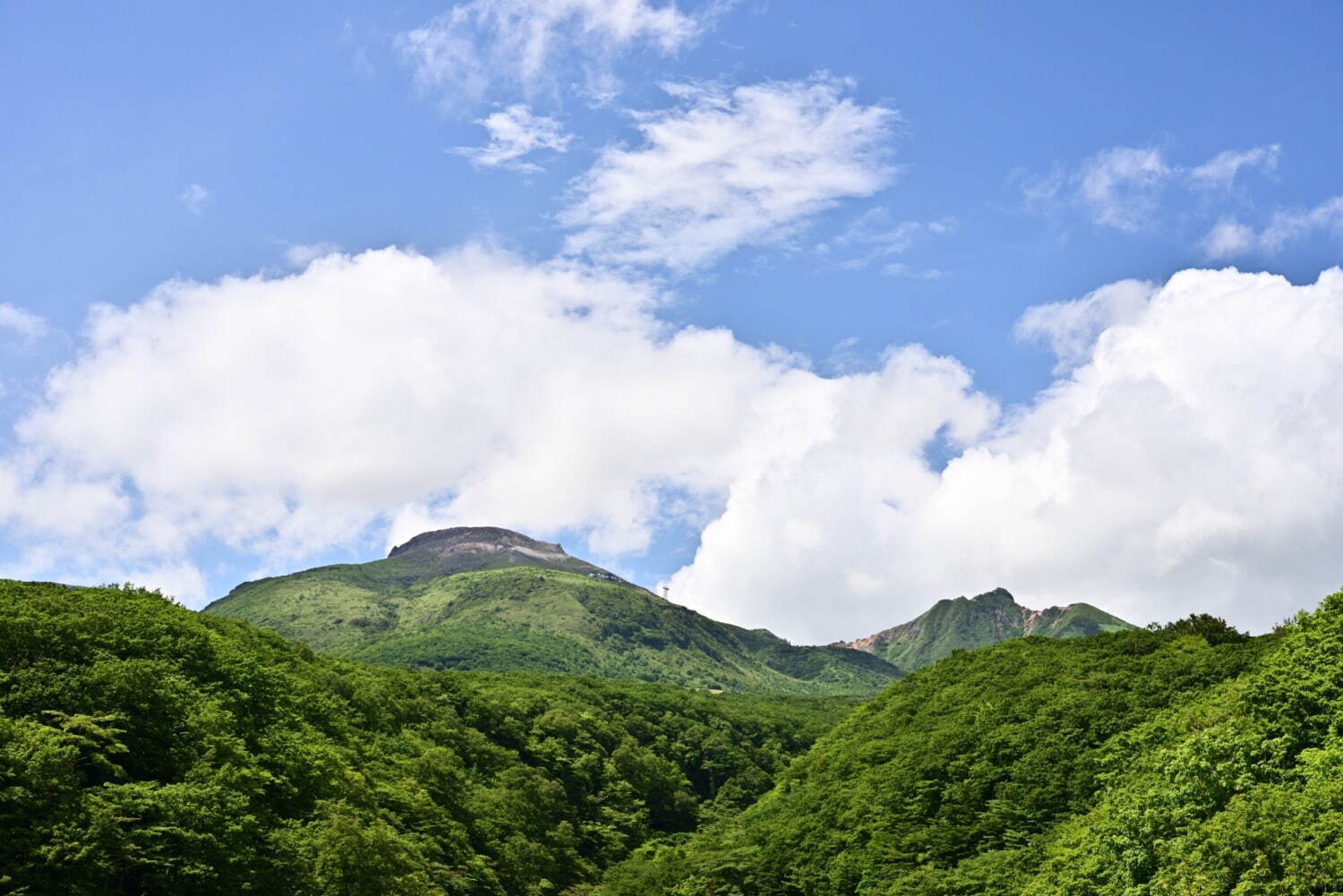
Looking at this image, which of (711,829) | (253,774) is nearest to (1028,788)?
(711,829)

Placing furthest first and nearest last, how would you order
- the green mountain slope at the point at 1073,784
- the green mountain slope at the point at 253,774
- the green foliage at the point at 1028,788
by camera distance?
1. the green foliage at the point at 1028,788
2. the green mountain slope at the point at 253,774
3. the green mountain slope at the point at 1073,784

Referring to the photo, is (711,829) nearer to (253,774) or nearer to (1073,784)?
(1073,784)

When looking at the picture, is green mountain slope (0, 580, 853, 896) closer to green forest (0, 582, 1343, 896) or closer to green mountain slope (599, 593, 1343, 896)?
green forest (0, 582, 1343, 896)

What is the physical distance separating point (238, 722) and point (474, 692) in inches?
3166

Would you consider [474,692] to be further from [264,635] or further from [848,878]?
[848,878]

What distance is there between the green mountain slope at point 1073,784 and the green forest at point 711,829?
206mm

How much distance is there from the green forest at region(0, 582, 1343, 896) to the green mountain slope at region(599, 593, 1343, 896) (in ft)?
0.67

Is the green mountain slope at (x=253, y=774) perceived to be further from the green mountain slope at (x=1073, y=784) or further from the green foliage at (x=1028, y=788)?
the green foliage at (x=1028, y=788)

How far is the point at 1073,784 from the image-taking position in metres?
76.2

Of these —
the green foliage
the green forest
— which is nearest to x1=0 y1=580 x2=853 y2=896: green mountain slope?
the green forest

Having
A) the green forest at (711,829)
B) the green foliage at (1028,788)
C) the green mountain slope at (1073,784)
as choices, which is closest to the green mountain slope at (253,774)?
the green forest at (711,829)

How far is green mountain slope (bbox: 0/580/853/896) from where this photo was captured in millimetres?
54469

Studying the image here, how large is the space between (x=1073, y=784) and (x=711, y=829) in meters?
56.2

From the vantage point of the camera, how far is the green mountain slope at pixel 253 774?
5447 centimetres
